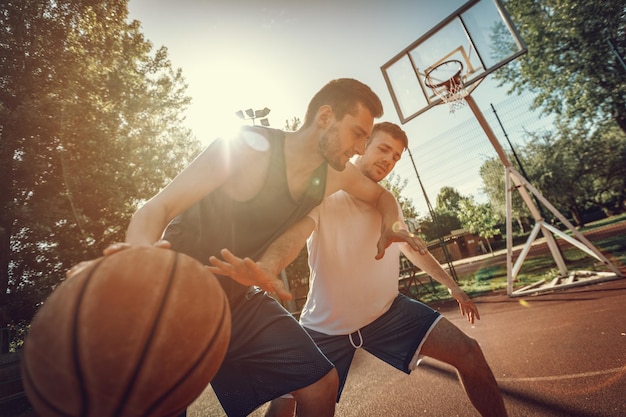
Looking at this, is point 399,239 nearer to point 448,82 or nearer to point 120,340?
point 120,340

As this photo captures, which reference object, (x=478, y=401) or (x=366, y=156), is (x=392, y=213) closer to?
(x=366, y=156)

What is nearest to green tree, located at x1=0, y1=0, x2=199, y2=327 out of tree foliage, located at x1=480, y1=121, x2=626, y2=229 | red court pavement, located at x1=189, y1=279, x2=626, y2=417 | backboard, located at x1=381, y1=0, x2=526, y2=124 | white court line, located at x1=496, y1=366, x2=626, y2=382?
red court pavement, located at x1=189, y1=279, x2=626, y2=417

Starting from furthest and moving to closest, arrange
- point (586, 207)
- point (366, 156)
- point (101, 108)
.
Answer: point (586, 207) → point (101, 108) → point (366, 156)

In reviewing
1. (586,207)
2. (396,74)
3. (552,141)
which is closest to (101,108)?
(396,74)

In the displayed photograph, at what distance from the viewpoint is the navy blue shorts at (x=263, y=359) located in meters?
1.72

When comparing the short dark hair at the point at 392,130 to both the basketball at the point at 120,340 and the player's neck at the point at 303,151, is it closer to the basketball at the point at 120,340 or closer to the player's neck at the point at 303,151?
the player's neck at the point at 303,151

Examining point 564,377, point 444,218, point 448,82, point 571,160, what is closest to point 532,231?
point 448,82

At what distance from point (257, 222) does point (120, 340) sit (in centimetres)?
99

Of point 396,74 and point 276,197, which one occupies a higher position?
point 396,74

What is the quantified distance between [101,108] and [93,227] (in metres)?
4.35

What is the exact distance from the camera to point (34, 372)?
1.04 meters

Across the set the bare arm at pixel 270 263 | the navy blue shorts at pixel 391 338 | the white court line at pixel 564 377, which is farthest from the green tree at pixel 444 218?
the bare arm at pixel 270 263

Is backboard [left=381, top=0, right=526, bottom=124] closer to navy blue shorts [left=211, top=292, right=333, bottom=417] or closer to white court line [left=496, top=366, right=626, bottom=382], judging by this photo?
white court line [left=496, top=366, right=626, bottom=382]

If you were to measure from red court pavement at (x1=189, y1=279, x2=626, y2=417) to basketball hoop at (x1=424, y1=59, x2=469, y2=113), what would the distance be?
504 centimetres
